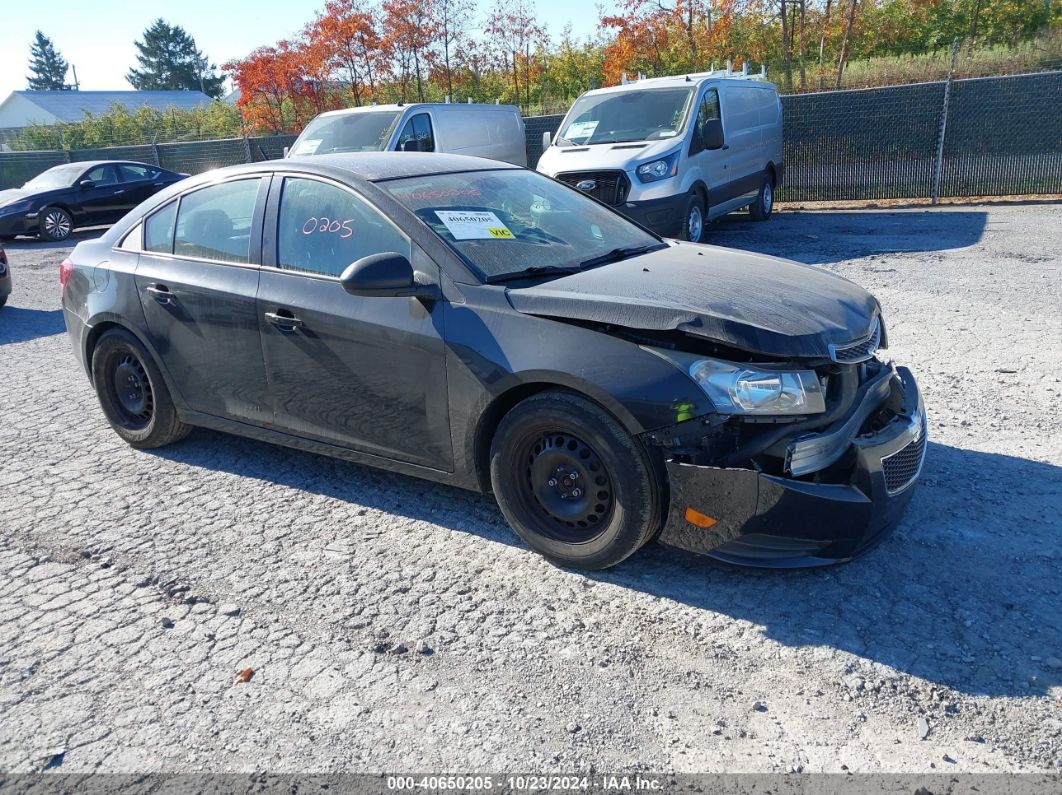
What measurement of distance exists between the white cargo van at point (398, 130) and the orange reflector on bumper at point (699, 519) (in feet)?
31.0

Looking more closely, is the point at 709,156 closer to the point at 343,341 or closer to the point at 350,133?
the point at 350,133

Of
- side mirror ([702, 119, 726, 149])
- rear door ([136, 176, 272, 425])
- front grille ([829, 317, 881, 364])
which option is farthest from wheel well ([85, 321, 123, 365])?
side mirror ([702, 119, 726, 149])

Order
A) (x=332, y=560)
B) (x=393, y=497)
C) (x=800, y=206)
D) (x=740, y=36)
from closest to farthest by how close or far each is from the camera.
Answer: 1. (x=332, y=560)
2. (x=393, y=497)
3. (x=800, y=206)
4. (x=740, y=36)

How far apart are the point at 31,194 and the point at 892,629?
1840 centimetres

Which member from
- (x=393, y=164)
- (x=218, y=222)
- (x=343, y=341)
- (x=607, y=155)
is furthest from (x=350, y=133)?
(x=343, y=341)

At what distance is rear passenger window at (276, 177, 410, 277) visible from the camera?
3.97 metres

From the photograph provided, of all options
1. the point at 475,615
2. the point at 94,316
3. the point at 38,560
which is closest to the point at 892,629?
the point at 475,615

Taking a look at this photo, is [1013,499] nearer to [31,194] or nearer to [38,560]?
[38,560]

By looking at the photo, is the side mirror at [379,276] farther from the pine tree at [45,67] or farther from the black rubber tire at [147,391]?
the pine tree at [45,67]

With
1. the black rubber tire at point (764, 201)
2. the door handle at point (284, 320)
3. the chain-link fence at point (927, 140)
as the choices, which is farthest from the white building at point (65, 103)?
the door handle at point (284, 320)

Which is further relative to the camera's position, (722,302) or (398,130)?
(398,130)

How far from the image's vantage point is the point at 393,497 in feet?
14.6

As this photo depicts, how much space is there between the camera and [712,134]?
11062mm

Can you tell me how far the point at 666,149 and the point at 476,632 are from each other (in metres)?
8.48
